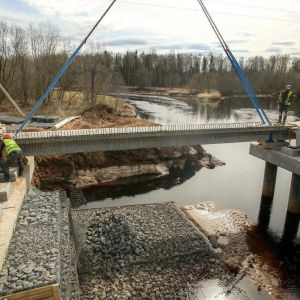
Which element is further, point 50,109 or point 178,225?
point 50,109

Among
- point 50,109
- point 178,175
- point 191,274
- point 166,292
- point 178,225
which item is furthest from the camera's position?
point 50,109

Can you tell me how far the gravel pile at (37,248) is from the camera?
892 centimetres

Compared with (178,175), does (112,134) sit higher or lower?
higher

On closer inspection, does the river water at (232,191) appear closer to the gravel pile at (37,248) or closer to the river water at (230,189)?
the river water at (230,189)

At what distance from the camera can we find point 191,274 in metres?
13.5

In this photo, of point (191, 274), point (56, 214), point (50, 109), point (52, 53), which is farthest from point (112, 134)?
point (52, 53)

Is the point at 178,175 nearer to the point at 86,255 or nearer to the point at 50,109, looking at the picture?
the point at 86,255

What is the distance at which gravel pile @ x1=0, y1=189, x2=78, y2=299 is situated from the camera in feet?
29.3

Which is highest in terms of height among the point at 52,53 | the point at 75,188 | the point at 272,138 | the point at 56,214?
the point at 52,53

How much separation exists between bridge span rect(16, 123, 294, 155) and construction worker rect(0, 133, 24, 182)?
2364 millimetres

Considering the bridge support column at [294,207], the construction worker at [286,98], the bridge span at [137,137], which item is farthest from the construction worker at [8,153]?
the construction worker at [286,98]

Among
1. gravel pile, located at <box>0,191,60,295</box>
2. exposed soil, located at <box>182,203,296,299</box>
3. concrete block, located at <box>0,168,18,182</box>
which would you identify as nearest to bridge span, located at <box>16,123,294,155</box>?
concrete block, located at <box>0,168,18,182</box>

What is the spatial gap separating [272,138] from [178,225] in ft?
32.1

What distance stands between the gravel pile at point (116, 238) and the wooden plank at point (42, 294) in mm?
5666
